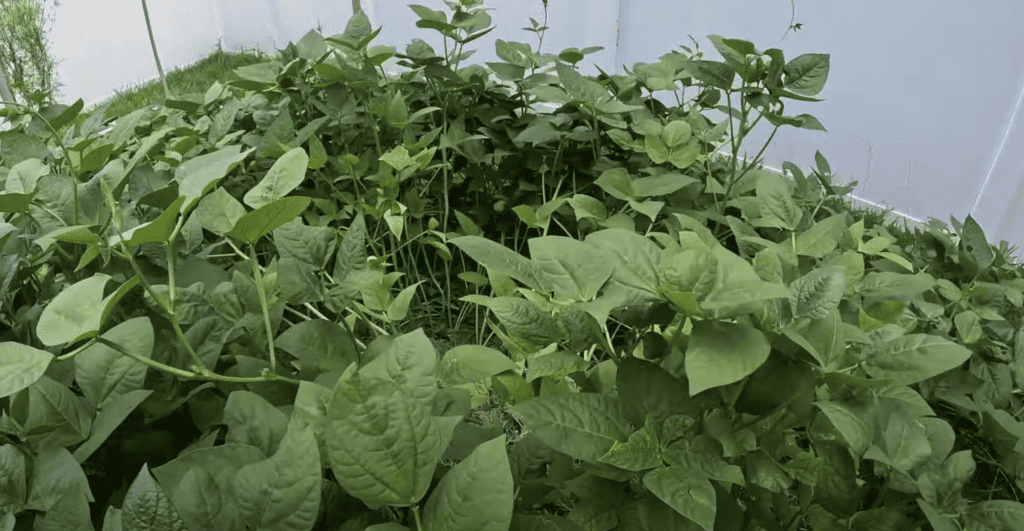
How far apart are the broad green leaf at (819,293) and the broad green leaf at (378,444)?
0.25m

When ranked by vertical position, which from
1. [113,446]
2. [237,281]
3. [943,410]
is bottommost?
[943,410]

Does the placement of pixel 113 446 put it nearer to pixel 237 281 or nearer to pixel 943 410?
pixel 237 281

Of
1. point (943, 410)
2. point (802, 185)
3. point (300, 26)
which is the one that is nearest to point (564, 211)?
point (802, 185)

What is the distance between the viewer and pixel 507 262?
425 mm

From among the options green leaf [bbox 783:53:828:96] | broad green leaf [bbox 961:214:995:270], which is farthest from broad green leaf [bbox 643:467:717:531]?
broad green leaf [bbox 961:214:995:270]

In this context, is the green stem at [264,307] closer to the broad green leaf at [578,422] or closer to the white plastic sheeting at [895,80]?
the broad green leaf at [578,422]

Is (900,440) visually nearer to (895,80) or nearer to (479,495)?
(479,495)

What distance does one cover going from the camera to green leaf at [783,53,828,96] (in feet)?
2.58

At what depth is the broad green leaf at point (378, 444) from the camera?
0.95 ft

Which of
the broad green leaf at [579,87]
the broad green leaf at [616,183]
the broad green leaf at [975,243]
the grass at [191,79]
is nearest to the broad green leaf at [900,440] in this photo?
the broad green leaf at [616,183]

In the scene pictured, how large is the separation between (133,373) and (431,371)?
0.25 metres

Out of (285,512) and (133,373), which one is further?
(133,373)

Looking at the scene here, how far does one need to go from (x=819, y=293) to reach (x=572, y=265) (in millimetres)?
157

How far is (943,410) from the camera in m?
0.99
